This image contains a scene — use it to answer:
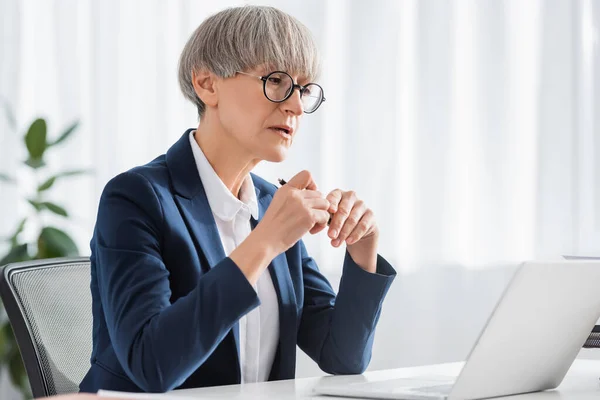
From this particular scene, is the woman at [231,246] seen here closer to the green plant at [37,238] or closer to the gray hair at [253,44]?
the gray hair at [253,44]

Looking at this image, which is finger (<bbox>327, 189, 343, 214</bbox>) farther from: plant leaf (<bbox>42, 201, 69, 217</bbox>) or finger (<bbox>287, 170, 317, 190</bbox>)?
plant leaf (<bbox>42, 201, 69, 217</bbox>)

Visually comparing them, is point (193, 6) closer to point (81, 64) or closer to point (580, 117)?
point (81, 64)

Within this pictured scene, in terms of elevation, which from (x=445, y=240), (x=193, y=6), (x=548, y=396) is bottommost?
(x=445, y=240)

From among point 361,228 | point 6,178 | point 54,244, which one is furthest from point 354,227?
point 6,178

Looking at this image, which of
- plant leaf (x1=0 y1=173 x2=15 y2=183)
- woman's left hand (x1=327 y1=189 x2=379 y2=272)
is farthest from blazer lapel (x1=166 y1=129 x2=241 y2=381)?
plant leaf (x1=0 y1=173 x2=15 y2=183)

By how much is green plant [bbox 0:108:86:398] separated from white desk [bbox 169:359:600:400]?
1.94m

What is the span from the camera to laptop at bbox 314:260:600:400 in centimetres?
89

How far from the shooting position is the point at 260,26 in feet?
4.54

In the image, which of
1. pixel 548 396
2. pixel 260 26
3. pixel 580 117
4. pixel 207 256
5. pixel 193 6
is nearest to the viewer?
pixel 548 396

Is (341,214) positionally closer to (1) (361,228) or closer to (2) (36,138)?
(1) (361,228)

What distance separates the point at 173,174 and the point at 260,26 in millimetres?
301

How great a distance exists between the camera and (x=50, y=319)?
136 centimetres

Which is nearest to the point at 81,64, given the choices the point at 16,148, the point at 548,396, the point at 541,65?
the point at 16,148

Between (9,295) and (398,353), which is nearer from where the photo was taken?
(9,295)
